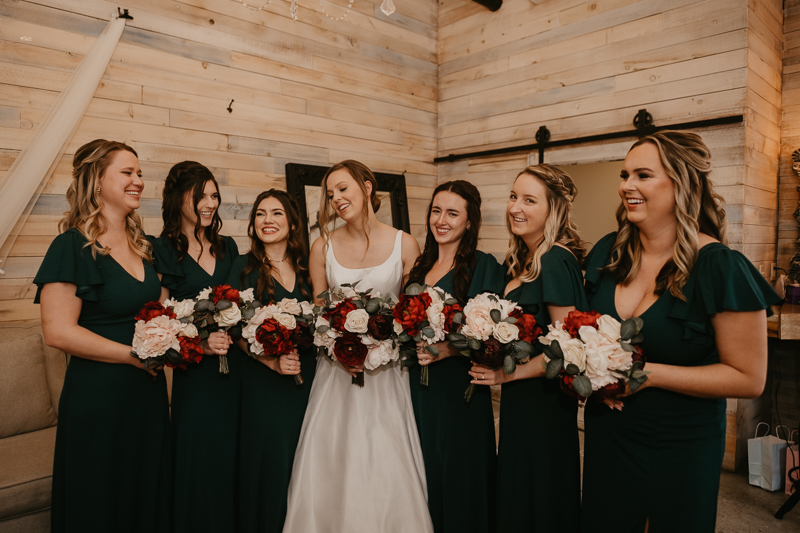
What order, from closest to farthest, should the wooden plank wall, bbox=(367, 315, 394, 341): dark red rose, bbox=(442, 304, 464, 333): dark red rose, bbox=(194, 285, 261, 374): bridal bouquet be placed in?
bbox=(442, 304, 464, 333): dark red rose, bbox=(367, 315, 394, 341): dark red rose, bbox=(194, 285, 261, 374): bridal bouquet, the wooden plank wall

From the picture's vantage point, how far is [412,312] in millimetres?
2115

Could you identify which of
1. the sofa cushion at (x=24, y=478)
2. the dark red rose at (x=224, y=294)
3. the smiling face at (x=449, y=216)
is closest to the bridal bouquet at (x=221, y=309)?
the dark red rose at (x=224, y=294)

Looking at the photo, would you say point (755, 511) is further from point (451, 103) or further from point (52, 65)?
point (52, 65)

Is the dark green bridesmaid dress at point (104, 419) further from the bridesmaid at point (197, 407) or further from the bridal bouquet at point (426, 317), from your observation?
the bridal bouquet at point (426, 317)

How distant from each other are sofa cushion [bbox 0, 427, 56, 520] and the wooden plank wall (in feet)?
3.13

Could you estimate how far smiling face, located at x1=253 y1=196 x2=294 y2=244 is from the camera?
2678mm

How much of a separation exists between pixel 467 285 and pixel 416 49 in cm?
384

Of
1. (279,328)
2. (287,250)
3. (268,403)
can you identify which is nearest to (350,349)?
(279,328)

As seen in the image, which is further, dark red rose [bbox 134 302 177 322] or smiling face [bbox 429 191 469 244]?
smiling face [bbox 429 191 469 244]

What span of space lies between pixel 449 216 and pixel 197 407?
5.08 ft

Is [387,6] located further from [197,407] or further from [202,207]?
[197,407]

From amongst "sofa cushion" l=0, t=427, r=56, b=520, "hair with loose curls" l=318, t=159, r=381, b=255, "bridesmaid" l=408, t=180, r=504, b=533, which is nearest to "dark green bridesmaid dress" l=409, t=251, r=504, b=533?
"bridesmaid" l=408, t=180, r=504, b=533

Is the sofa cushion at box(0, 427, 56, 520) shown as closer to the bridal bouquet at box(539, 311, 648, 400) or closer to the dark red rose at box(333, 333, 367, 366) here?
the dark red rose at box(333, 333, 367, 366)

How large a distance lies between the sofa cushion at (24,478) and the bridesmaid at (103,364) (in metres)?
0.41
